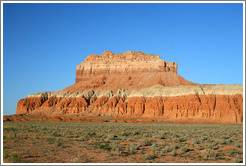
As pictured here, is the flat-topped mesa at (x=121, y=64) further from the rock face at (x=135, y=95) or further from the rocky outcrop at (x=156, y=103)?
the rocky outcrop at (x=156, y=103)

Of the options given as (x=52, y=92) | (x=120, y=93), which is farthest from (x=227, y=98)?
(x=52, y=92)

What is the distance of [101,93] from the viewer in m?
92.5

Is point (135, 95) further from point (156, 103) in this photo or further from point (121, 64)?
point (121, 64)

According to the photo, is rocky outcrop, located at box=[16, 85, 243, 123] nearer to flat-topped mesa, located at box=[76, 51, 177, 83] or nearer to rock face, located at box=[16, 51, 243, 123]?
rock face, located at box=[16, 51, 243, 123]

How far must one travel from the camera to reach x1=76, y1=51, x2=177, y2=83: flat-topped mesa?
359ft

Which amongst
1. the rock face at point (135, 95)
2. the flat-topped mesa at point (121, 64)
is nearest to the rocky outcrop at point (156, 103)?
the rock face at point (135, 95)

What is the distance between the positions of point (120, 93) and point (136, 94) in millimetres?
9161

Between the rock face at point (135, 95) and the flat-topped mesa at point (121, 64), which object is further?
the flat-topped mesa at point (121, 64)

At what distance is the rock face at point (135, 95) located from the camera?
6300 centimetres

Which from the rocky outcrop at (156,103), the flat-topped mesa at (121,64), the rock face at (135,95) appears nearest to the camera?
the rocky outcrop at (156,103)

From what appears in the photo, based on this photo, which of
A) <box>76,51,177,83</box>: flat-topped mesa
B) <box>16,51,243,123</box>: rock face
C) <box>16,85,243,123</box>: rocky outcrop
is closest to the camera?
<box>16,85,243,123</box>: rocky outcrop

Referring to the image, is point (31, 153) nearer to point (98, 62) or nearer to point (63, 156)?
point (63, 156)

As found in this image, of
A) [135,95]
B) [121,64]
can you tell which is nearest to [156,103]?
[135,95]

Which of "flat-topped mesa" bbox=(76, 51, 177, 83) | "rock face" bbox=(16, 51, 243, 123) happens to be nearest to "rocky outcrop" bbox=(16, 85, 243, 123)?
"rock face" bbox=(16, 51, 243, 123)
